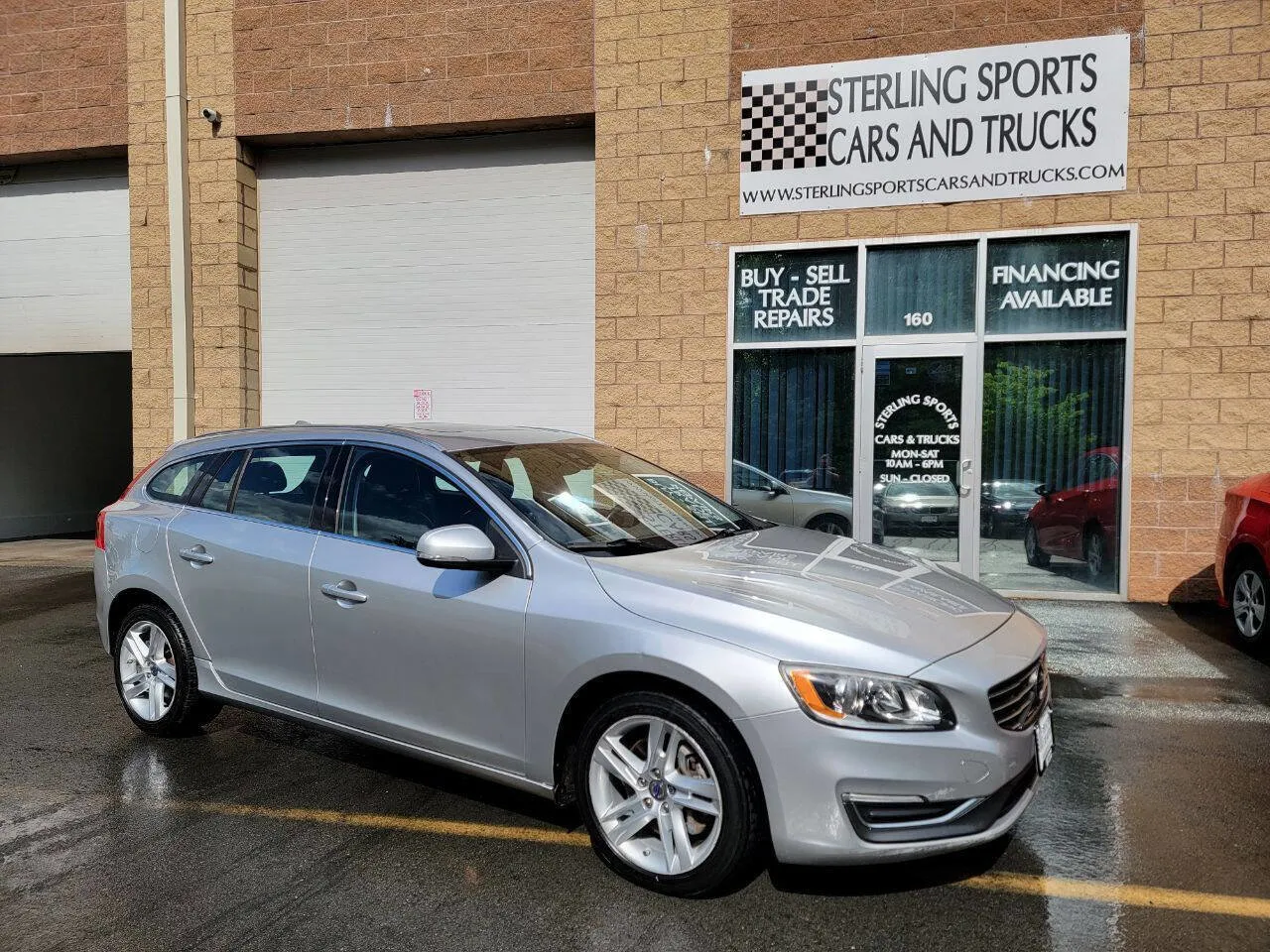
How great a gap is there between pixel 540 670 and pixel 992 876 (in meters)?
1.70

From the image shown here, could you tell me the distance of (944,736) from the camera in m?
2.94

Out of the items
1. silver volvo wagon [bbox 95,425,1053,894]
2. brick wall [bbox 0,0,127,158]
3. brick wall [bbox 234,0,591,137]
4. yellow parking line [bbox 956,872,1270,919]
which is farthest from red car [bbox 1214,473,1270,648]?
brick wall [bbox 0,0,127,158]

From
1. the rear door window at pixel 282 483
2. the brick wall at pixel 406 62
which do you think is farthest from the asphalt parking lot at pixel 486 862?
the brick wall at pixel 406 62

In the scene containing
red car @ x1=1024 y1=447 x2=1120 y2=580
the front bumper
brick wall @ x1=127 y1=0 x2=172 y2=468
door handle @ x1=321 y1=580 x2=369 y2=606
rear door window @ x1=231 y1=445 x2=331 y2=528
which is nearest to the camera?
the front bumper

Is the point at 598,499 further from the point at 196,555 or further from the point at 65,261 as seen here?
the point at 65,261

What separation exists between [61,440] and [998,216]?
604 inches

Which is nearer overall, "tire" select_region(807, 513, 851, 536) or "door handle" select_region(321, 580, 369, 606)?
"door handle" select_region(321, 580, 369, 606)

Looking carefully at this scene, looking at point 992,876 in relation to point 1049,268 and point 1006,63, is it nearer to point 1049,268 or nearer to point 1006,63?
point 1049,268

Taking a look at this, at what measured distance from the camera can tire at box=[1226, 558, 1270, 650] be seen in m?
6.63

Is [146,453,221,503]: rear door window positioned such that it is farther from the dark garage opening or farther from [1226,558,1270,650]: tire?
the dark garage opening

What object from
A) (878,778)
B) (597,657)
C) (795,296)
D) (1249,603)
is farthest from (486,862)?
(795,296)

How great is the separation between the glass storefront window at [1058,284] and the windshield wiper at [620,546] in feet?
20.3

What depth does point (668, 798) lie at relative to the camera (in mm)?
3207

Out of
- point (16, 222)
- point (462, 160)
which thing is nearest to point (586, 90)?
point (462, 160)
